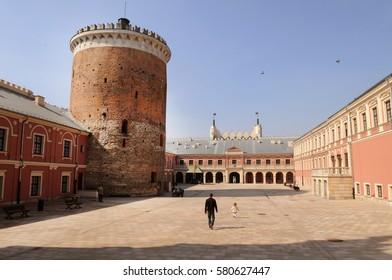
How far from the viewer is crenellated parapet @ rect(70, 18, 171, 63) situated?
3000cm

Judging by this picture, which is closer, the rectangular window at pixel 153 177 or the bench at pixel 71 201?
the bench at pixel 71 201

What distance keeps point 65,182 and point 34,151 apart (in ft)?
16.1

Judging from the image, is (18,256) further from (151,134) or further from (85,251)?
(151,134)

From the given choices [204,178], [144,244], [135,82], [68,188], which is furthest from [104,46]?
[204,178]

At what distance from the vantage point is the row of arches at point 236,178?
217ft

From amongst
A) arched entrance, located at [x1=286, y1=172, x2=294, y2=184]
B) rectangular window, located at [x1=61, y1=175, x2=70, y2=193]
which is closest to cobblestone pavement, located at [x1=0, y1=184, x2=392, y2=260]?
rectangular window, located at [x1=61, y1=175, x2=70, y2=193]

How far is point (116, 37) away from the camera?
3003cm

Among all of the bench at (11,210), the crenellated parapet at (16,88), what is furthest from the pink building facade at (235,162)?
the bench at (11,210)

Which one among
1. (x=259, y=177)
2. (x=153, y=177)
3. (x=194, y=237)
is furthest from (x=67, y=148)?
(x=259, y=177)

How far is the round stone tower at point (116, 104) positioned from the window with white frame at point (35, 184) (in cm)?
666

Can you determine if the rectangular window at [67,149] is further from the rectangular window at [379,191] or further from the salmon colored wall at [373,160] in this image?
the rectangular window at [379,191]

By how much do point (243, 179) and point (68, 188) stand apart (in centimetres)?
4597

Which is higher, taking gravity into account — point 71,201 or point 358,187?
point 358,187

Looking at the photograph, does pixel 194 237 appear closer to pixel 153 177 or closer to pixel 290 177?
pixel 153 177
